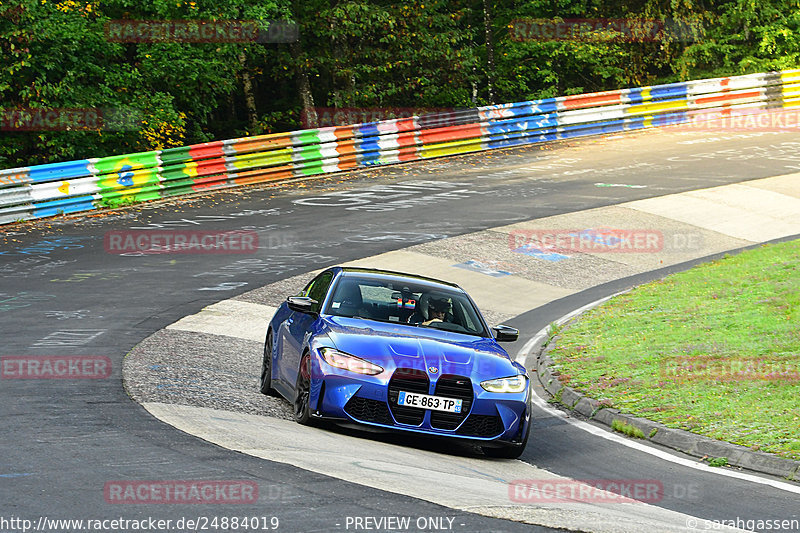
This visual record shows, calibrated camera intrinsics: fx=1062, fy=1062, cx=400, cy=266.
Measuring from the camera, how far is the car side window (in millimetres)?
10773

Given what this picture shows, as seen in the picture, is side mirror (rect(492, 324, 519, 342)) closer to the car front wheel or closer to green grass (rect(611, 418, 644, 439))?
green grass (rect(611, 418, 644, 439))

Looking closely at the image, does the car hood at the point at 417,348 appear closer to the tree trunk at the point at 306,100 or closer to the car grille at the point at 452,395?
the car grille at the point at 452,395

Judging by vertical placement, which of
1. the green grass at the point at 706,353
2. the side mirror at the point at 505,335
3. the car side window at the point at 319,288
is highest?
the car side window at the point at 319,288

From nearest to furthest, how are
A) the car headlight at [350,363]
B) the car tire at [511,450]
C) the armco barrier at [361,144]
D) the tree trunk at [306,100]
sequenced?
the car headlight at [350,363] < the car tire at [511,450] < the armco barrier at [361,144] < the tree trunk at [306,100]

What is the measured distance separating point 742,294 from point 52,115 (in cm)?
1811

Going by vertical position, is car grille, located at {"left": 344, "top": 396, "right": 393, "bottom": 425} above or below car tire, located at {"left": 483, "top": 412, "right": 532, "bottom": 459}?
above

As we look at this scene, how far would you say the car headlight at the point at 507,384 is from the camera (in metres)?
9.28

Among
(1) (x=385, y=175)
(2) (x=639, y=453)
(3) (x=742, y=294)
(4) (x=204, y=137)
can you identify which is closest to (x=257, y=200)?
(1) (x=385, y=175)

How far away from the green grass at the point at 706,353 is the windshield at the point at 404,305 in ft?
6.99

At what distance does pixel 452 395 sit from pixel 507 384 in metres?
0.58

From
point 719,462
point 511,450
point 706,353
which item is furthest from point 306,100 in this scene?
point 719,462

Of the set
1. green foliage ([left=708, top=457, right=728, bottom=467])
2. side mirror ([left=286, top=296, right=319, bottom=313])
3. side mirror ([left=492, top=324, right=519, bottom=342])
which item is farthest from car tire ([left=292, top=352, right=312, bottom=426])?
green foliage ([left=708, top=457, right=728, bottom=467])

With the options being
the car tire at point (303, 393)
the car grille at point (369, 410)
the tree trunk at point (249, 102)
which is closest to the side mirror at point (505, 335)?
the car grille at point (369, 410)

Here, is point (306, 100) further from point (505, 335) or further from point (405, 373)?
point (405, 373)
